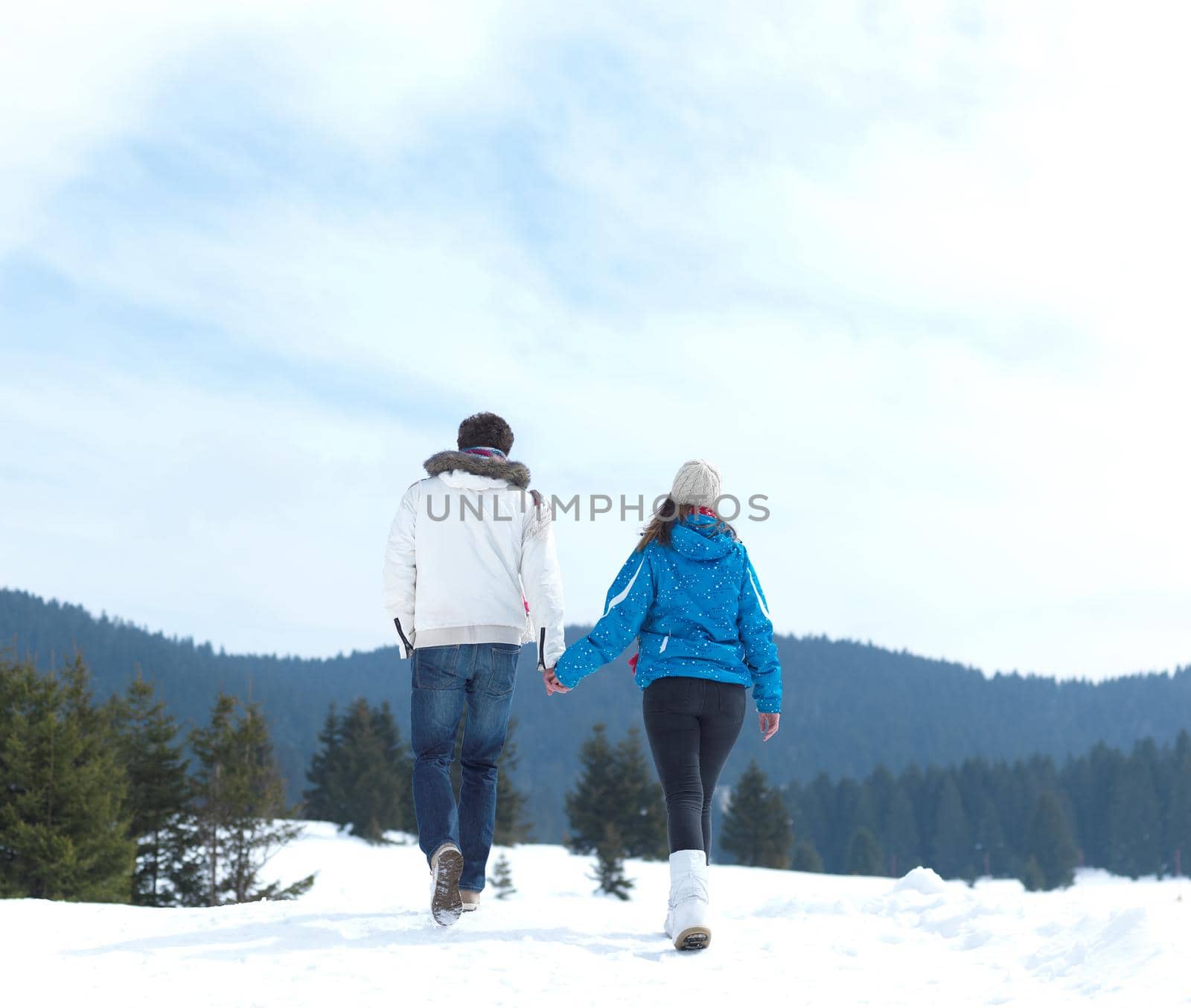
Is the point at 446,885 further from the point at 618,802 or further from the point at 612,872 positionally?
the point at 618,802

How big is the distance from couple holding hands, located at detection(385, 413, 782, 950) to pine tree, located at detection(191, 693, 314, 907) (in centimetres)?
2222

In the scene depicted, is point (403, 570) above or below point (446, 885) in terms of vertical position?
above

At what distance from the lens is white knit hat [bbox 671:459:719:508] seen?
17.1 feet

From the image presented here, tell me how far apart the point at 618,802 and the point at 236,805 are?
20115 millimetres

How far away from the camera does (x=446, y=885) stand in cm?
505

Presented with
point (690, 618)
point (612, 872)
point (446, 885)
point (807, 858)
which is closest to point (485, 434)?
point (690, 618)

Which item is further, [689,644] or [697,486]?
[697,486]

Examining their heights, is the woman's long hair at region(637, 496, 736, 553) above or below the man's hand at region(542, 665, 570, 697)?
above

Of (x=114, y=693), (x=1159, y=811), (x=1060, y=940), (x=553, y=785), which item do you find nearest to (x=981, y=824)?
(x=1159, y=811)

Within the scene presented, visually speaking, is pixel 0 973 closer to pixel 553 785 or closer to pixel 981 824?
pixel 981 824

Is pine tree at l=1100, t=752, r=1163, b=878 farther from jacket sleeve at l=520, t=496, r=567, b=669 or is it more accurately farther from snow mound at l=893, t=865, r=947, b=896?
jacket sleeve at l=520, t=496, r=567, b=669

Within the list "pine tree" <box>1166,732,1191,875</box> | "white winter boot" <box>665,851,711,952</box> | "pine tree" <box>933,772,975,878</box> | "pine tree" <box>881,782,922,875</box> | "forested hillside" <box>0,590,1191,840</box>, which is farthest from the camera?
"forested hillside" <box>0,590,1191,840</box>

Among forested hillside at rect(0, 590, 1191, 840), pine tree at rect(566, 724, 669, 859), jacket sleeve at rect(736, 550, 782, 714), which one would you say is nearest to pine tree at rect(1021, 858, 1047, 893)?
pine tree at rect(566, 724, 669, 859)

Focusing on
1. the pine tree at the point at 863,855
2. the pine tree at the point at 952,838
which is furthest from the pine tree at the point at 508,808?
the pine tree at the point at 952,838
